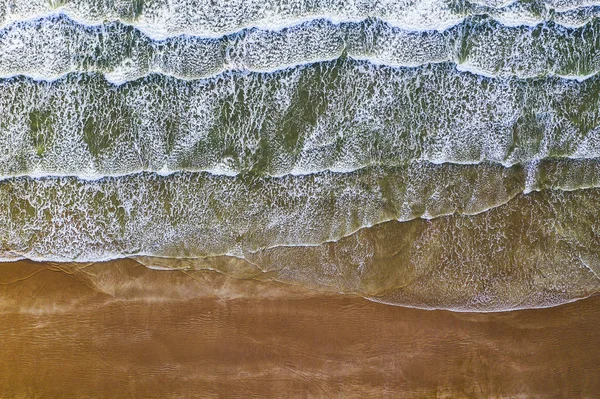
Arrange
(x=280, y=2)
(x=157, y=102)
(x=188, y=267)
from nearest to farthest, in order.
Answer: (x=280, y=2) < (x=157, y=102) < (x=188, y=267)

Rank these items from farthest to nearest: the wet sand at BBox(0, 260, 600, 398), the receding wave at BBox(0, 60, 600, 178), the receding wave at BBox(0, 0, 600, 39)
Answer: the wet sand at BBox(0, 260, 600, 398) < the receding wave at BBox(0, 60, 600, 178) < the receding wave at BBox(0, 0, 600, 39)

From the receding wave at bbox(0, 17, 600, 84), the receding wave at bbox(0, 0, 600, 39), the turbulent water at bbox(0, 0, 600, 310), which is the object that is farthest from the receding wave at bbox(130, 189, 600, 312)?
the receding wave at bbox(0, 0, 600, 39)

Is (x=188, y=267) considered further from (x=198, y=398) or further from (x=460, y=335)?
(x=460, y=335)

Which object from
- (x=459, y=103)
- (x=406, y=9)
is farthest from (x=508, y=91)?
(x=406, y=9)

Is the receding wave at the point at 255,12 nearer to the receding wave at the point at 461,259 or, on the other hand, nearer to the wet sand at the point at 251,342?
the receding wave at the point at 461,259

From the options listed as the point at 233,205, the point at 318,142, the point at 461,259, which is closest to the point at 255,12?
the point at 318,142

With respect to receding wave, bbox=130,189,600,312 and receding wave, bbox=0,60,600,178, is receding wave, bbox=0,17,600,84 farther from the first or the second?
receding wave, bbox=130,189,600,312
